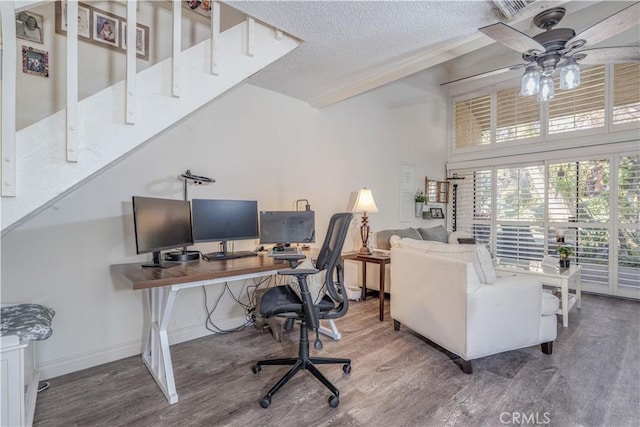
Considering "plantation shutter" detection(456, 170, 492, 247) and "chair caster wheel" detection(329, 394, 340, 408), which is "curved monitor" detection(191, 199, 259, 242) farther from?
"plantation shutter" detection(456, 170, 492, 247)

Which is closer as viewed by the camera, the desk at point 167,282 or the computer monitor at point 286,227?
the desk at point 167,282

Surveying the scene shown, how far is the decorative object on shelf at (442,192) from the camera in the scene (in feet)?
18.2

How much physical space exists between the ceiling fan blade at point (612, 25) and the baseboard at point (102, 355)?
354 centimetres

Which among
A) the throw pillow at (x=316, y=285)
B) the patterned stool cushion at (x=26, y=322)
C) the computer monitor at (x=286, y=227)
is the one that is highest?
the computer monitor at (x=286, y=227)

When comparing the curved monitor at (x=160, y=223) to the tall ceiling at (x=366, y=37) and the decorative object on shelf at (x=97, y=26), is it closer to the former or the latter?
the decorative object on shelf at (x=97, y=26)

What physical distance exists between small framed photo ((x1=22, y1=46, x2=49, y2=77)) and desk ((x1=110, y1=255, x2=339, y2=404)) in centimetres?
134

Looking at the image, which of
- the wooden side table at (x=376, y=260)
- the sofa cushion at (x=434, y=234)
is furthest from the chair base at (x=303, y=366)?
the sofa cushion at (x=434, y=234)

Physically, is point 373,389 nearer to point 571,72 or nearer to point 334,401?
point 334,401

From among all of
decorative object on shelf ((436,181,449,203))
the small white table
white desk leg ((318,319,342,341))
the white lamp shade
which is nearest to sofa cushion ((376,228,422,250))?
the white lamp shade

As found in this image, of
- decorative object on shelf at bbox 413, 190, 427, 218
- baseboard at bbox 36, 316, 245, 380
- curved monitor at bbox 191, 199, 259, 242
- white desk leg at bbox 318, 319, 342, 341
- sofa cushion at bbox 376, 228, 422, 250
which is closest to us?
baseboard at bbox 36, 316, 245, 380

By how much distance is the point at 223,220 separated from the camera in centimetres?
246

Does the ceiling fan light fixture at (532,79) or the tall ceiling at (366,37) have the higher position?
the tall ceiling at (366,37)

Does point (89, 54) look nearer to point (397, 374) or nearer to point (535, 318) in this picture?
point (397, 374)

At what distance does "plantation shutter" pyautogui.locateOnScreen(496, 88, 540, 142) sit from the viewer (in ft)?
15.6
